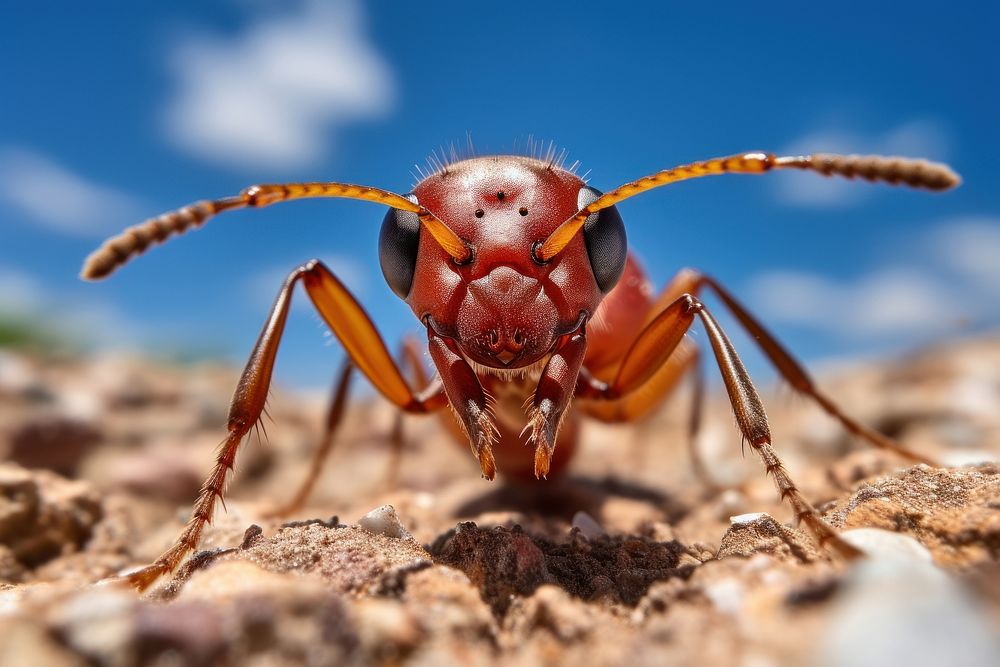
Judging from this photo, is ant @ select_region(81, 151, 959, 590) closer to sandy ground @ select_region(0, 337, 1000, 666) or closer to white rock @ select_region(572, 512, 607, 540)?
sandy ground @ select_region(0, 337, 1000, 666)

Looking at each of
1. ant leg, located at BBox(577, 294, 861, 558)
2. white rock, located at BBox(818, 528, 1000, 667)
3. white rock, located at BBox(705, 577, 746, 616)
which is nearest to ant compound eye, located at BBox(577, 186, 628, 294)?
ant leg, located at BBox(577, 294, 861, 558)

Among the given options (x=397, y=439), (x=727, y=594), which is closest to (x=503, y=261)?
(x=727, y=594)

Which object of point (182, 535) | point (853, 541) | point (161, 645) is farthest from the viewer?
point (182, 535)

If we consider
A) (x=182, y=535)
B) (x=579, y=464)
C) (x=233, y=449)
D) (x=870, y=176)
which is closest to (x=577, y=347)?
(x=870, y=176)

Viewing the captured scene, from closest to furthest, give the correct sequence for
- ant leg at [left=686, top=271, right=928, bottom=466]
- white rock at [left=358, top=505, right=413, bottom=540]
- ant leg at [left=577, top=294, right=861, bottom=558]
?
ant leg at [left=577, top=294, right=861, bottom=558], white rock at [left=358, top=505, right=413, bottom=540], ant leg at [left=686, top=271, right=928, bottom=466]

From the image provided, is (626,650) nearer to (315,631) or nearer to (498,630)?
(498,630)

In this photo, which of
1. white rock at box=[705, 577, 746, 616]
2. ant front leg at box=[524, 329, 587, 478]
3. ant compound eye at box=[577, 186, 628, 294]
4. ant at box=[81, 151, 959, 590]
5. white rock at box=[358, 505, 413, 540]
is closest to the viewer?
white rock at box=[705, 577, 746, 616]

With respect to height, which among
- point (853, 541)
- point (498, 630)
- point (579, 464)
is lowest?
point (498, 630)

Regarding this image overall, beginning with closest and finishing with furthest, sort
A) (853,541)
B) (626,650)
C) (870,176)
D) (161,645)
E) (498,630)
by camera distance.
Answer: (161,645)
(626,650)
(498,630)
(853,541)
(870,176)
